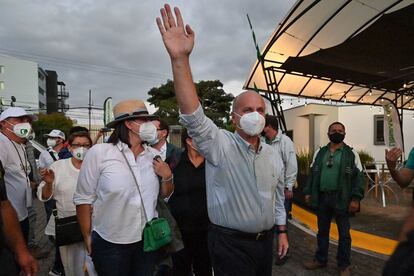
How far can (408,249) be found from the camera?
3.31 feet

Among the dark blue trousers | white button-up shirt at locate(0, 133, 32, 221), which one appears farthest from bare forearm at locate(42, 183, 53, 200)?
the dark blue trousers

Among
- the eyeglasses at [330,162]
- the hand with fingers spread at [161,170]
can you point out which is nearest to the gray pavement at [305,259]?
the eyeglasses at [330,162]

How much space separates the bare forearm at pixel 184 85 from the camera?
2148 mm

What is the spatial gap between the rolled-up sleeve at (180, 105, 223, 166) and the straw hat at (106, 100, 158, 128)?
795 mm

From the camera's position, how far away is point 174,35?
7.02 feet

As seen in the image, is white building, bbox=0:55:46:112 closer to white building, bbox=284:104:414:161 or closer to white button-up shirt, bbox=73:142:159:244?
white building, bbox=284:104:414:161

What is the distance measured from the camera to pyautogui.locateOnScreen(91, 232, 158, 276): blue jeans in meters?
2.78

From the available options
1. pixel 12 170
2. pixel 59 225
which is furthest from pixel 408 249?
pixel 12 170

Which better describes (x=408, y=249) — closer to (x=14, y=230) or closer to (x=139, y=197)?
(x=139, y=197)

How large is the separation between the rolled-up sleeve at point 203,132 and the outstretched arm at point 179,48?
91 mm

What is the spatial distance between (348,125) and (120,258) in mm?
20059

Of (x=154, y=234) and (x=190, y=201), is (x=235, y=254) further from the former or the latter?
(x=190, y=201)

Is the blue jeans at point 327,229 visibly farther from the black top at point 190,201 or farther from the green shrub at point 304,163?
the green shrub at point 304,163

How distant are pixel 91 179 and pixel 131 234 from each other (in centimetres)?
52
